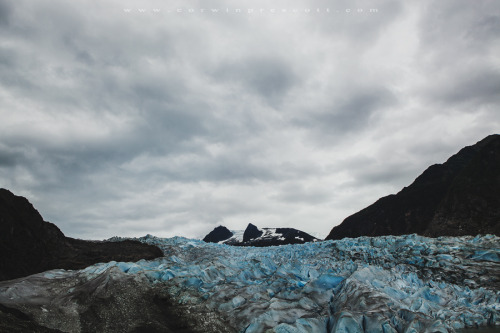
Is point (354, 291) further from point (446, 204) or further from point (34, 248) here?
point (446, 204)

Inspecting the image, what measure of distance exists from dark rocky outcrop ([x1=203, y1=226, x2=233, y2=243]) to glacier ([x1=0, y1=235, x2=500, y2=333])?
461 ft

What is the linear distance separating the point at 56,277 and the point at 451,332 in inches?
710

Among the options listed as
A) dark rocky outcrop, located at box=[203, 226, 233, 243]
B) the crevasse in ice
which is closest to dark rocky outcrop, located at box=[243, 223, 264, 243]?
dark rocky outcrop, located at box=[203, 226, 233, 243]

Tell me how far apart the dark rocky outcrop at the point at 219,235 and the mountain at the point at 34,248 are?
126121 millimetres

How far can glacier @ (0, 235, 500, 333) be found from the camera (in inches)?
476

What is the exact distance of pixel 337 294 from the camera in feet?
49.9

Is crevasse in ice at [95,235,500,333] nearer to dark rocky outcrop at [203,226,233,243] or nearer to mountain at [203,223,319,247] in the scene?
mountain at [203,223,319,247]

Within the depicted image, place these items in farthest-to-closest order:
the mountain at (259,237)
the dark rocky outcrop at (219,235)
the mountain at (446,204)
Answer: the dark rocky outcrop at (219,235), the mountain at (259,237), the mountain at (446,204)

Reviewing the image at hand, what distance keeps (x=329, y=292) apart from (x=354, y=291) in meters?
1.65

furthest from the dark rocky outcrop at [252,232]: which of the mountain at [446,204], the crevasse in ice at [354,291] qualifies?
the crevasse in ice at [354,291]

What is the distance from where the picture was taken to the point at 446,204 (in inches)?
2323

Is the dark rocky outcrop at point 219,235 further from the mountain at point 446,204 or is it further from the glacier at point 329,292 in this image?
the glacier at point 329,292

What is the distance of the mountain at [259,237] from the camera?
117106mm

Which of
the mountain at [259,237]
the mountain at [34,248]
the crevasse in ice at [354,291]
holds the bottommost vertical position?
the crevasse in ice at [354,291]
